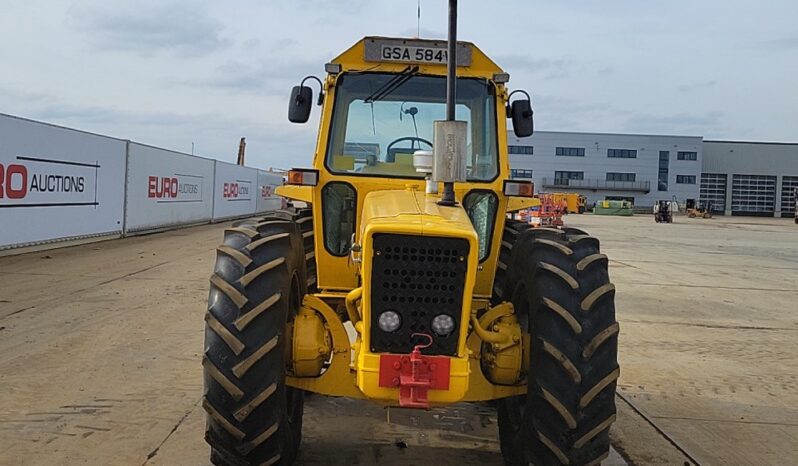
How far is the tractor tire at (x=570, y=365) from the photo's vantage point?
3.71 m

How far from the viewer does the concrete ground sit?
487 centimetres

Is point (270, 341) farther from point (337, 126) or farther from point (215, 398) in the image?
point (337, 126)

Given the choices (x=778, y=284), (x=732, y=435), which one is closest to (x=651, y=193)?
(x=778, y=284)

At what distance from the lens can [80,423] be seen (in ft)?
16.7

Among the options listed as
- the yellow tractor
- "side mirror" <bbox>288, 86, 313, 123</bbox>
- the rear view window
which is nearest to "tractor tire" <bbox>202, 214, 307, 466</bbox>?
the yellow tractor

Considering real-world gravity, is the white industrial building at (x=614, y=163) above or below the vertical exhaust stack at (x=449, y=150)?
above

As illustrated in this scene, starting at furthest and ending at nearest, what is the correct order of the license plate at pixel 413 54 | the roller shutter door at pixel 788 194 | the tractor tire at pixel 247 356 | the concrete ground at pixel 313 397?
1. the roller shutter door at pixel 788 194
2. the license plate at pixel 413 54
3. the concrete ground at pixel 313 397
4. the tractor tire at pixel 247 356

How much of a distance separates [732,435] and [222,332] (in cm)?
397

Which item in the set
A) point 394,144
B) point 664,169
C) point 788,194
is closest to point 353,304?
point 394,144

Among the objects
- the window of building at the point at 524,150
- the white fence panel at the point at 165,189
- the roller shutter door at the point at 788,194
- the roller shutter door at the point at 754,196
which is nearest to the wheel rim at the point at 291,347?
the white fence panel at the point at 165,189

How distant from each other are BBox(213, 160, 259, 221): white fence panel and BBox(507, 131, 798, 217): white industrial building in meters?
48.9

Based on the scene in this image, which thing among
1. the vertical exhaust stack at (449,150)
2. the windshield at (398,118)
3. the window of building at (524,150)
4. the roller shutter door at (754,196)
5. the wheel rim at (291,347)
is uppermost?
the window of building at (524,150)

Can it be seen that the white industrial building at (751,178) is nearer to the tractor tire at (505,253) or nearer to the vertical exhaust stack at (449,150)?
the tractor tire at (505,253)

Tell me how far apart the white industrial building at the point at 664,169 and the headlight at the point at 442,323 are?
3028 inches
